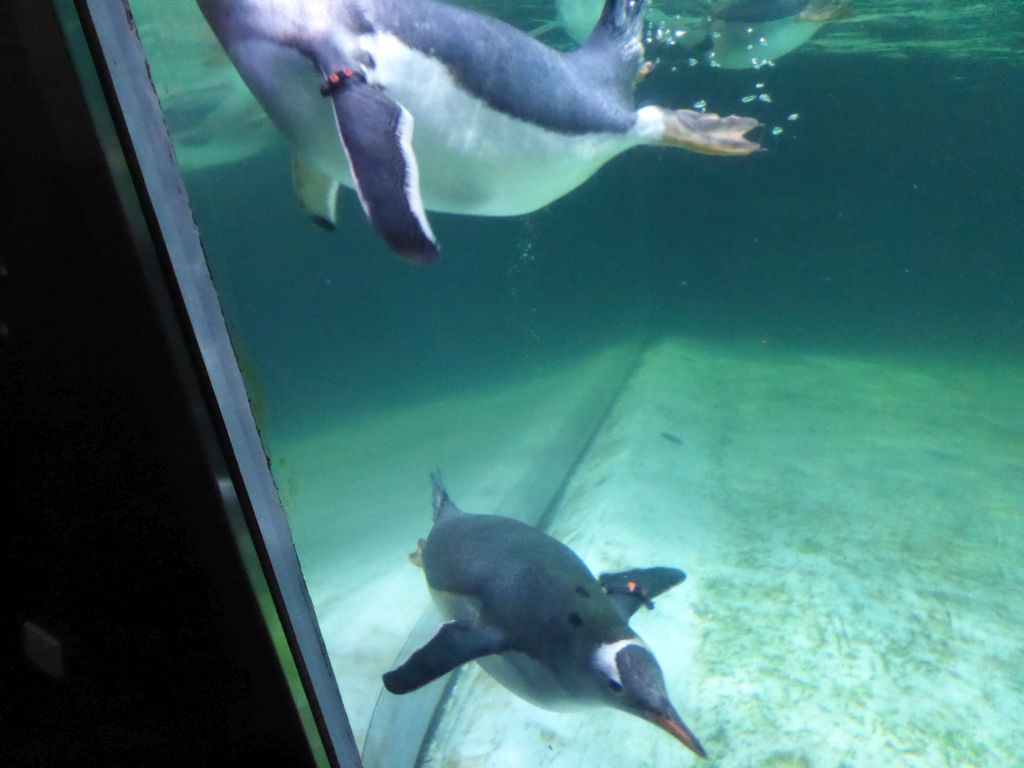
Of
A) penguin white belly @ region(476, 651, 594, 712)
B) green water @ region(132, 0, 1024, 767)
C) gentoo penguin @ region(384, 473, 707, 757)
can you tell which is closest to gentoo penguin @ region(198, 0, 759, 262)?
green water @ region(132, 0, 1024, 767)

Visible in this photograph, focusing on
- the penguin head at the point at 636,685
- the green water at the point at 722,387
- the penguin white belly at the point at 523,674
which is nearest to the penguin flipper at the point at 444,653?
the penguin white belly at the point at 523,674

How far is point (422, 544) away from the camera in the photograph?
10.8ft

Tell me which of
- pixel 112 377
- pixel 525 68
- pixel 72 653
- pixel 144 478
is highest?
pixel 525 68

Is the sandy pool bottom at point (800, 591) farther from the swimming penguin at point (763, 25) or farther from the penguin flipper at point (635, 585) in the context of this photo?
the swimming penguin at point (763, 25)

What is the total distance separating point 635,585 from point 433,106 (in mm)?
1874

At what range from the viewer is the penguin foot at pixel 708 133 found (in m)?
2.46

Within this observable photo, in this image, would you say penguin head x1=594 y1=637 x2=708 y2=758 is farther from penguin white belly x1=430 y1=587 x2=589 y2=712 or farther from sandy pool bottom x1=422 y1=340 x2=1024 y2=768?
sandy pool bottom x1=422 y1=340 x2=1024 y2=768

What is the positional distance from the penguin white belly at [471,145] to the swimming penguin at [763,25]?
26.3 feet

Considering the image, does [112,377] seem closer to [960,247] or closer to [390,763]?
[390,763]

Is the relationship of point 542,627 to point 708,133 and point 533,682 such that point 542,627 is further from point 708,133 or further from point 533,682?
point 708,133

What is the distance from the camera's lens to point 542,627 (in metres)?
2.35

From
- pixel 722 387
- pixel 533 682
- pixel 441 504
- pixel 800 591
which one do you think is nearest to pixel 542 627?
pixel 533 682

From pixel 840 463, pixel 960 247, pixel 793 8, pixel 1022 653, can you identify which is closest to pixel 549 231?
pixel 960 247

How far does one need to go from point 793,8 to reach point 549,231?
13295 mm
